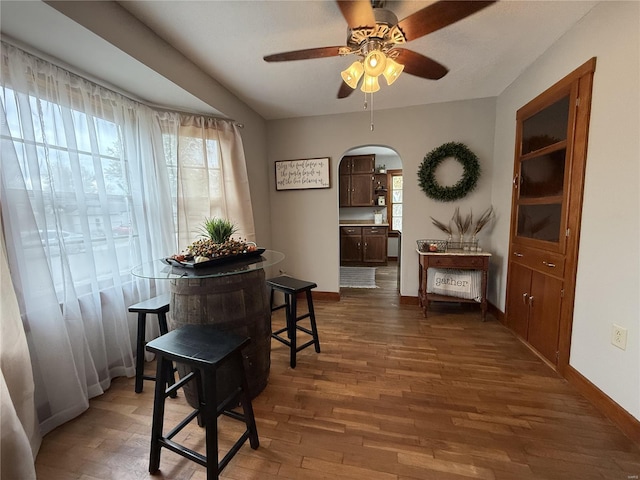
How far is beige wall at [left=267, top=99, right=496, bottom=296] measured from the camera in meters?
2.90

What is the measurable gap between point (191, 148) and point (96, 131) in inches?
29.6

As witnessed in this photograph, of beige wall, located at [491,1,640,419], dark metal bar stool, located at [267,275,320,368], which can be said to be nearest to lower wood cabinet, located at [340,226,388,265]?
dark metal bar stool, located at [267,275,320,368]

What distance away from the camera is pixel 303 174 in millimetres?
3350

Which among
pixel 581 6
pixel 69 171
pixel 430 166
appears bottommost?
pixel 69 171

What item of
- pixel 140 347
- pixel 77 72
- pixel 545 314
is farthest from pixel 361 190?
pixel 140 347

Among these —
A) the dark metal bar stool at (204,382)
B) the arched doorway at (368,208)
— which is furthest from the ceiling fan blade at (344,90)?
the arched doorway at (368,208)

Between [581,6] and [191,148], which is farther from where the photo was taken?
[191,148]

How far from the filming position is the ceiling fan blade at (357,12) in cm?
116

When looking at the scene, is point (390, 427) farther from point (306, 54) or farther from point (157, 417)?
point (306, 54)

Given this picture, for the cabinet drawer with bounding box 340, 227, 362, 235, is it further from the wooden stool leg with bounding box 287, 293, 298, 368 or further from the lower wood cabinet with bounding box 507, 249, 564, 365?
the wooden stool leg with bounding box 287, 293, 298, 368

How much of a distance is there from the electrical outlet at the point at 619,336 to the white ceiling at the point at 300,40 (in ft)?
6.31

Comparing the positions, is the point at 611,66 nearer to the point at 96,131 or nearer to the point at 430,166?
the point at 430,166

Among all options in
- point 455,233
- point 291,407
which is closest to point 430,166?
point 455,233

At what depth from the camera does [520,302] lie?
235 centimetres
